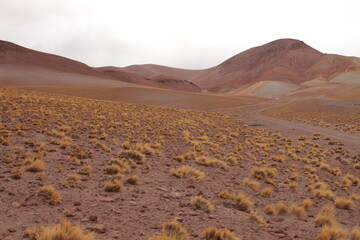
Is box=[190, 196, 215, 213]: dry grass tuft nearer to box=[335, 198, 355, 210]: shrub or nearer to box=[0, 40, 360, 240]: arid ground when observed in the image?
box=[0, 40, 360, 240]: arid ground

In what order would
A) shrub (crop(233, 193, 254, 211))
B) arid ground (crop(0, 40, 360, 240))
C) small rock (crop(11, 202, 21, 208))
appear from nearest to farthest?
arid ground (crop(0, 40, 360, 240)), small rock (crop(11, 202, 21, 208)), shrub (crop(233, 193, 254, 211))

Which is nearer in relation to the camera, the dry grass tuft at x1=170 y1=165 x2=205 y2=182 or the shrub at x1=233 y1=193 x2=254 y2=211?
the shrub at x1=233 y1=193 x2=254 y2=211

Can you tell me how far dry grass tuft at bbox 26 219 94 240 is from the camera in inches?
168

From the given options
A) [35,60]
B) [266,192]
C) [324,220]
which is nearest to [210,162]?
[266,192]

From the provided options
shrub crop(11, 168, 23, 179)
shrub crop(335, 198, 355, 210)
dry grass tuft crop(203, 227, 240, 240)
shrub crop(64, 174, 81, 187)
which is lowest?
shrub crop(335, 198, 355, 210)

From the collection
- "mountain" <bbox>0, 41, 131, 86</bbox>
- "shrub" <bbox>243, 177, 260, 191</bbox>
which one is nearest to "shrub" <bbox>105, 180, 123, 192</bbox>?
"shrub" <bbox>243, 177, 260, 191</bbox>

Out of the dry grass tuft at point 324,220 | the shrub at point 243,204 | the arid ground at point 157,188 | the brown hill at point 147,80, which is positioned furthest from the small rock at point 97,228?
the brown hill at point 147,80

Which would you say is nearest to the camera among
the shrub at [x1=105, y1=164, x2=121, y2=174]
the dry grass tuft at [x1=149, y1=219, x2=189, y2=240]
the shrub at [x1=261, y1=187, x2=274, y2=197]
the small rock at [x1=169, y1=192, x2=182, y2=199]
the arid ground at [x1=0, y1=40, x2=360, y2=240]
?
the dry grass tuft at [x1=149, y1=219, x2=189, y2=240]

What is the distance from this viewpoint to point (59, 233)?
4328 millimetres

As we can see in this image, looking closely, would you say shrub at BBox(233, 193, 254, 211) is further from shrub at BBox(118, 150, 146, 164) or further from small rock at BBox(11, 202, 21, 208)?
small rock at BBox(11, 202, 21, 208)

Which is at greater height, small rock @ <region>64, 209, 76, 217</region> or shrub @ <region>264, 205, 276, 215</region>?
small rock @ <region>64, 209, 76, 217</region>

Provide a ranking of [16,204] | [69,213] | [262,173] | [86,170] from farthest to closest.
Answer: [262,173] < [86,170] < [16,204] < [69,213]

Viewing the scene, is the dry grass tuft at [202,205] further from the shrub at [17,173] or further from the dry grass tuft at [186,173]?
the shrub at [17,173]

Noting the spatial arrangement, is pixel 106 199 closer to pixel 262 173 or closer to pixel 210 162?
pixel 210 162
